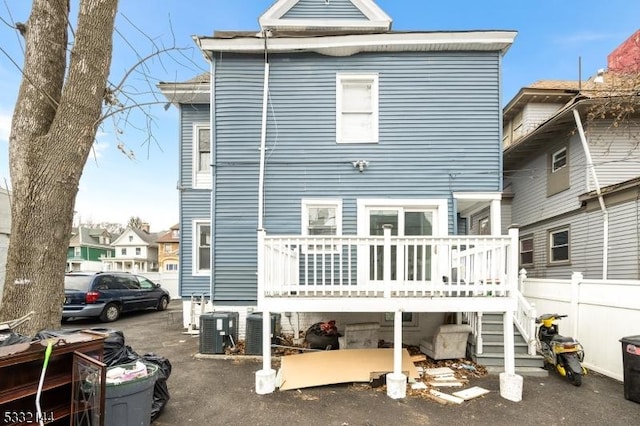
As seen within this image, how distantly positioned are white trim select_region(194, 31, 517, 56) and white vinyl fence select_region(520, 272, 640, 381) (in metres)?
5.17

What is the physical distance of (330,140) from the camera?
24.2ft

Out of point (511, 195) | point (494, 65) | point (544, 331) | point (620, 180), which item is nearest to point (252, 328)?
point (544, 331)

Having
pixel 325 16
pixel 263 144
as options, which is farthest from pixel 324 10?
pixel 263 144

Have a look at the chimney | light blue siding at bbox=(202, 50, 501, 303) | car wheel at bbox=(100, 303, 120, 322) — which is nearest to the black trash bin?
light blue siding at bbox=(202, 50, 501, 303)

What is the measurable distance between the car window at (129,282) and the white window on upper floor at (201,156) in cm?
519

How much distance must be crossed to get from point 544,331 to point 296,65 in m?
7.29

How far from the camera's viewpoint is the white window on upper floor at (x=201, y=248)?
352 inches

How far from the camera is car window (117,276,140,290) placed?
11438mm

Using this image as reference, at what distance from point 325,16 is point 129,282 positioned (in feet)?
35.2

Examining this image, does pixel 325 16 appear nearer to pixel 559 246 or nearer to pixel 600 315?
pixel 600 315

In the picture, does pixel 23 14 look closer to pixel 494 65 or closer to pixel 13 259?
pixel 13 259

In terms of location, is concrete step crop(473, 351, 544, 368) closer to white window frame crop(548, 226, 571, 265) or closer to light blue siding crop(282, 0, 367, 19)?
white window frame crop(548, 226, 571, 265)

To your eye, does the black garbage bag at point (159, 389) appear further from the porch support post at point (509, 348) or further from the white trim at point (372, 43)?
the white trim at point (372, 43)

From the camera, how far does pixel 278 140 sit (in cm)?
743
